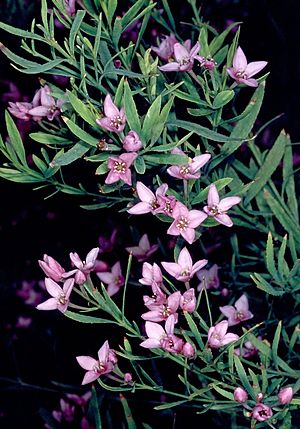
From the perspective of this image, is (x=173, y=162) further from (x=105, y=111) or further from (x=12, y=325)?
(x=12, y=325)

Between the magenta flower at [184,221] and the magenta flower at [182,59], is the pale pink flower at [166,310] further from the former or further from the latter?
the magenta flower at [182,59]

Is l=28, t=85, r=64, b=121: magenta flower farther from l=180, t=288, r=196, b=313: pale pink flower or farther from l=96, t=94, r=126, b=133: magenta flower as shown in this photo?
l=180, t=288, r=196, b=313: pale pink flower

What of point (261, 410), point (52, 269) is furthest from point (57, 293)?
point (261, 410)

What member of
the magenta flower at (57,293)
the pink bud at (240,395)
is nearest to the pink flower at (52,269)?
the magenta flower at (57,293)

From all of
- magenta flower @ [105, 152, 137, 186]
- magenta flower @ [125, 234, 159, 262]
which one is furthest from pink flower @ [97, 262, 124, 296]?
magenta flower @ [105, 152, 137, 186]

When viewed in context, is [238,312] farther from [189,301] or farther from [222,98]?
[222,98]
